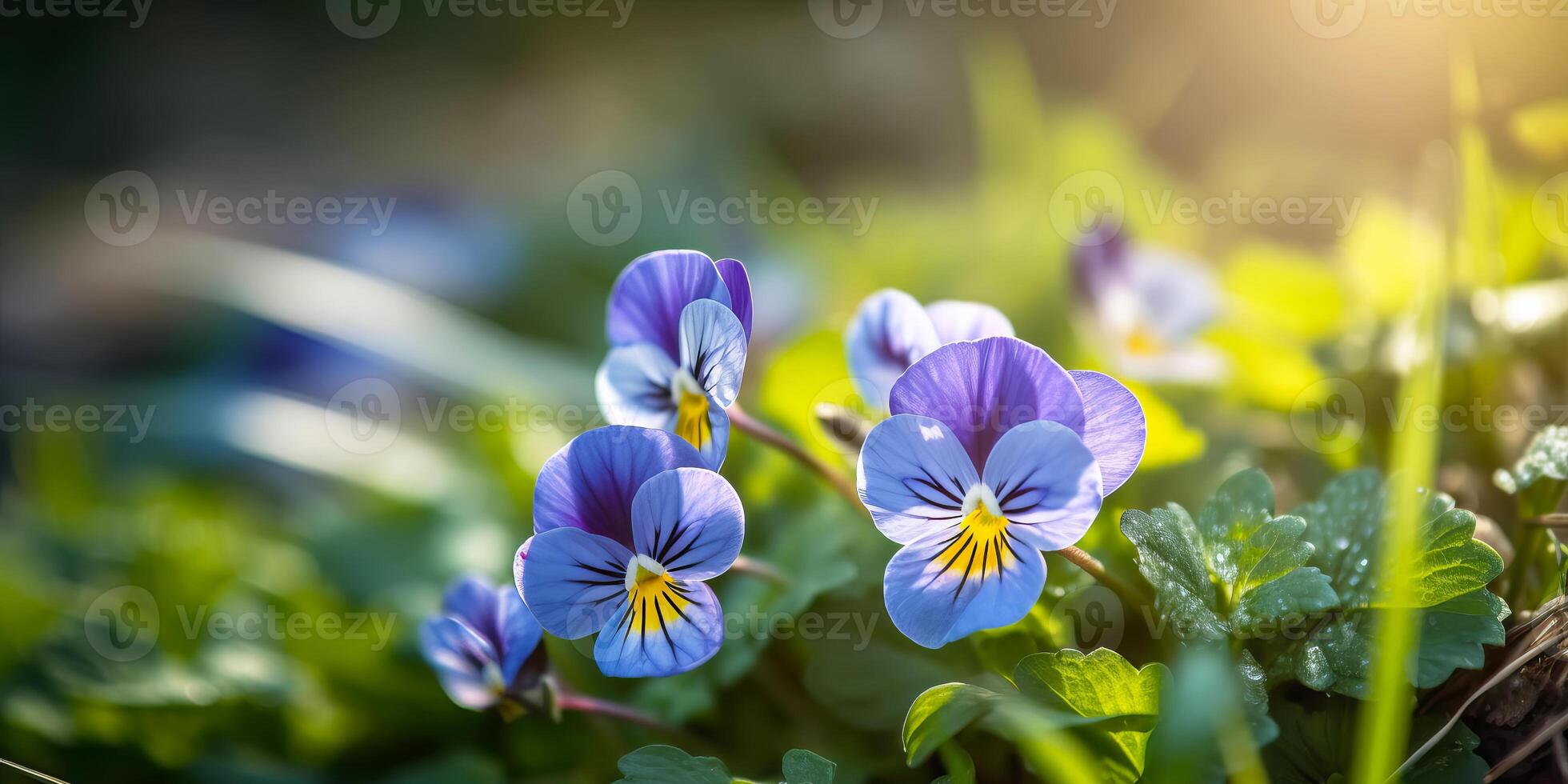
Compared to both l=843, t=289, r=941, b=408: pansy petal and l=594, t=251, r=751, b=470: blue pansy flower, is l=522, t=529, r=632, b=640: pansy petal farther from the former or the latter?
l=843, t=289, r=941, b=408: pansy petal

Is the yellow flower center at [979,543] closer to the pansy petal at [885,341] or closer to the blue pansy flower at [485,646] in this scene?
the pansy petal at [885,341]

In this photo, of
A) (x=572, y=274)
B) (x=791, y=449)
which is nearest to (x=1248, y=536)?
(x=791, y=449)

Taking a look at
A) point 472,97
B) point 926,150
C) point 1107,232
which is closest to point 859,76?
point 926,150

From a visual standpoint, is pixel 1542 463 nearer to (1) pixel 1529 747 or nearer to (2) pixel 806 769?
(1) pixel 1529 747

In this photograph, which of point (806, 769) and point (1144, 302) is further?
point (1144, 302)

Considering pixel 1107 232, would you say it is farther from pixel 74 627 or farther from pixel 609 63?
pixel 609 63

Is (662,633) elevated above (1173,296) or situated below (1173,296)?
below

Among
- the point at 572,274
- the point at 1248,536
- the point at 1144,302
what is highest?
the point at 572,274
